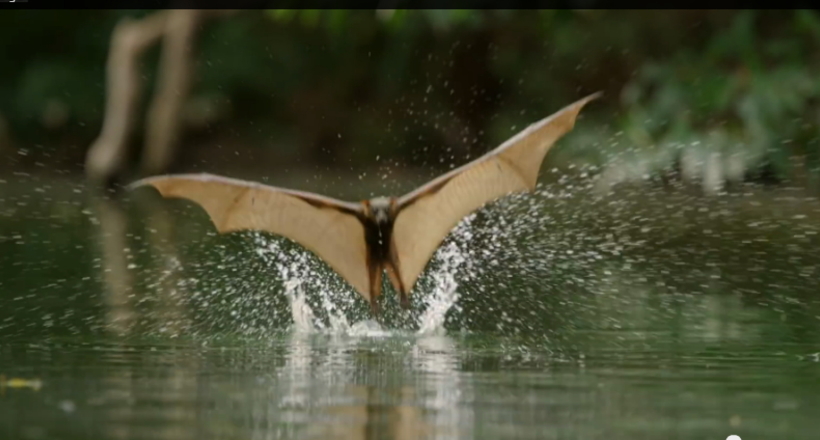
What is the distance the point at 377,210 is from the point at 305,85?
1566 cm

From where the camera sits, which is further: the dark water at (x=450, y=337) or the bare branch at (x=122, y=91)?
the bare branch at (x=122, y=91)

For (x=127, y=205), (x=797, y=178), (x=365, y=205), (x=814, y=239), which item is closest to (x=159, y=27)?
(x=127, y=205)

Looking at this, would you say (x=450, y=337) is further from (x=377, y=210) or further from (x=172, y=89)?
(x=172, y=89)

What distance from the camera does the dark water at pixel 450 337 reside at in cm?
471

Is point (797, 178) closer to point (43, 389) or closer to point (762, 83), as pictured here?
point (762, 83)

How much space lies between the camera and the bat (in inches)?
273

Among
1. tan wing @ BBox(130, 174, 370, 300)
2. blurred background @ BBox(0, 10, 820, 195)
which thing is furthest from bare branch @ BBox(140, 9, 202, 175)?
tan wing @ BBox(130, 174, 370, 300)

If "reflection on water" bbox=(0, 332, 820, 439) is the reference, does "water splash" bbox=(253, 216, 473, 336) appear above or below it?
above

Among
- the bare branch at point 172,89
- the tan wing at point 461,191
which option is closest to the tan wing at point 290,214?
the tan wing at point 461,191

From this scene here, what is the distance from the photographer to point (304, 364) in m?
5.95

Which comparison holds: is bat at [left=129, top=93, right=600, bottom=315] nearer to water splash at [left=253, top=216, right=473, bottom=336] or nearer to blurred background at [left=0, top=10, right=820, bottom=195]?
water splash at [left=253, top=216, right=473, bottom=336]

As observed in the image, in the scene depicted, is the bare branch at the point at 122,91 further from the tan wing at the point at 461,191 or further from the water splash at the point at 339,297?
the tan wing at the point at 461,191

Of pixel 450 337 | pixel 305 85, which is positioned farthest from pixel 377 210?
pixel 305 85

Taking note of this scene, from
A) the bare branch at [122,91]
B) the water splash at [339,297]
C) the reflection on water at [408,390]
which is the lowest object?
the reflection on water at [408,390]
